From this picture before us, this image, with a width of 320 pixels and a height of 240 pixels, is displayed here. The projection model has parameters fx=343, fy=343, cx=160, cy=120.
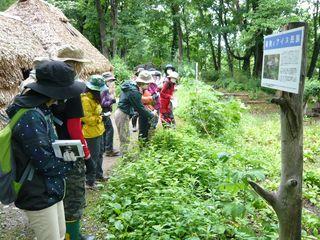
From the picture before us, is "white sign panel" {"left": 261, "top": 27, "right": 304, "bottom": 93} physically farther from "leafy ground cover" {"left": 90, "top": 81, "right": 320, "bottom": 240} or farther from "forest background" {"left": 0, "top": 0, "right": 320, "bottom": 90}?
"forest background" {"left": 0, "top": 0, "right": 320, "bottom": 90}

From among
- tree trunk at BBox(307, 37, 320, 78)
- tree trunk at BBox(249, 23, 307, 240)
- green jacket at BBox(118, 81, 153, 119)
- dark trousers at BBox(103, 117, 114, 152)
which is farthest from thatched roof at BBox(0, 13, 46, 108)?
tree trunk at BBox(307, 37, 320, 78)

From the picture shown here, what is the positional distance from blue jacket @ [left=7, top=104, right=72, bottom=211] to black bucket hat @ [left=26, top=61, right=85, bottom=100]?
151 mm

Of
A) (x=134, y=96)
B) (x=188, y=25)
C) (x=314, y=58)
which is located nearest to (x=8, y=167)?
(x=134, y=96)

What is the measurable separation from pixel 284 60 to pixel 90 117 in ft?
9.43

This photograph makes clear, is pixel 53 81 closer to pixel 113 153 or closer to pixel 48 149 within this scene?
pixel 48 149

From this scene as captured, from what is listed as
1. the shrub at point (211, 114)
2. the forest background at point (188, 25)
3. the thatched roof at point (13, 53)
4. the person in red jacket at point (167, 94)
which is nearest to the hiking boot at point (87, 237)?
the thatched roof at point (13, 53)

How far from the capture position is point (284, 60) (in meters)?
2.47

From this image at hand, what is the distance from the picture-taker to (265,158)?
7.11 meters

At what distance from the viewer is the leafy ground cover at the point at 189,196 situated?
3.48 metres

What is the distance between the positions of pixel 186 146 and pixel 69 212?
311 centimetres

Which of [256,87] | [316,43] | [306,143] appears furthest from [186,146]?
[316,43]

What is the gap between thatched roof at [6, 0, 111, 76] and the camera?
9.90m

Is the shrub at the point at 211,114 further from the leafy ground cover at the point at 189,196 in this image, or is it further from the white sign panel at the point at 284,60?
the white sign panel at the point at 284,60

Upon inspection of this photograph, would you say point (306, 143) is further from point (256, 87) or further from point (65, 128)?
point (256, 87)
